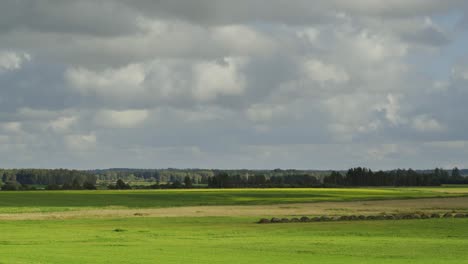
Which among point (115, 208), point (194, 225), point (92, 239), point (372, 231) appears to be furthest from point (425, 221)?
point (115, 208)

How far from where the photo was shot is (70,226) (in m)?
70.0

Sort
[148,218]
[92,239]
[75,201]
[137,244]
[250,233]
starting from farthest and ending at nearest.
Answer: [75,201] < [148,218] < [250,233] < [92,239] < [137,244]

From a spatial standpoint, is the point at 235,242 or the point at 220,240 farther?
the point at 220,240

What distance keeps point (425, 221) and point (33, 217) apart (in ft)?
130

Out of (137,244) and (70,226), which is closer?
(137,244)

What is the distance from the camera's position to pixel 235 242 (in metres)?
49.6

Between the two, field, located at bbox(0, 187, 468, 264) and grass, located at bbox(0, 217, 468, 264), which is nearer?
grass, located at bbox(0, 217, 468, 264)

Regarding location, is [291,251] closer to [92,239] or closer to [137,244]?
[137,244]

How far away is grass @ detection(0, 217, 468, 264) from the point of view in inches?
1485

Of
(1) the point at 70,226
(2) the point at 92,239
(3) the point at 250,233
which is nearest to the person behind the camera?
(2) the point at 92,239

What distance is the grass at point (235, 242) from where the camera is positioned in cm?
3772

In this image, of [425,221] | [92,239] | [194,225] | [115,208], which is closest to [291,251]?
[92,239]

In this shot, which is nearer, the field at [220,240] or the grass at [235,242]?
the grass at [235,242]

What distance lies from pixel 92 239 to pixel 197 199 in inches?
3230
